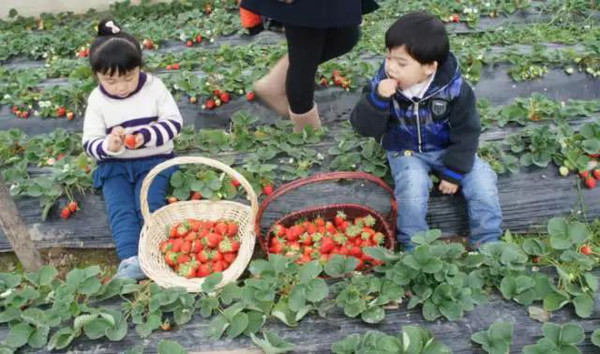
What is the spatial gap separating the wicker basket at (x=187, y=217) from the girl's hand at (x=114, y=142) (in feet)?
0.86

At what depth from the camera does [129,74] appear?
8.85 feet

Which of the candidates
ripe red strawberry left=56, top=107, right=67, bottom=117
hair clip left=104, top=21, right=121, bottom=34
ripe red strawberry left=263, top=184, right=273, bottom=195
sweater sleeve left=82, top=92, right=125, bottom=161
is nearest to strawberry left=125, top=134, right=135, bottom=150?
sweater sleeve left=82, top=92, right=125, bottom=161

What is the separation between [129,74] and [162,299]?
119 centimetres

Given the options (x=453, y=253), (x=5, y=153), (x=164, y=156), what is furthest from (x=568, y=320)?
(x=5, y=153)

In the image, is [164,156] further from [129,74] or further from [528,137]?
[528,137]

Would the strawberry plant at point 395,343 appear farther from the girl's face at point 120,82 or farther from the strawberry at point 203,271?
the girl's face at point 120,82

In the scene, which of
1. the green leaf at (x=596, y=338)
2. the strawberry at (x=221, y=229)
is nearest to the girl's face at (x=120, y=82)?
the strawberry at (x=221, y=229)

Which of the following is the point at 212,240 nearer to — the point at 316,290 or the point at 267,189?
the point at 267,189

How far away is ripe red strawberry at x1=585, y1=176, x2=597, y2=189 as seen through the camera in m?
2.90

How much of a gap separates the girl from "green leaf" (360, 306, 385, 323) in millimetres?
1186

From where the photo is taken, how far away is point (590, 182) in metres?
2.90

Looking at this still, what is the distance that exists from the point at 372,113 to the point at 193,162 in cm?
91

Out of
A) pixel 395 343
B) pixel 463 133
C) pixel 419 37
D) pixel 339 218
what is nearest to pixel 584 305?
pixel 395 343

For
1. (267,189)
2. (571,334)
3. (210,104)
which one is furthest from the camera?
(210,104)
